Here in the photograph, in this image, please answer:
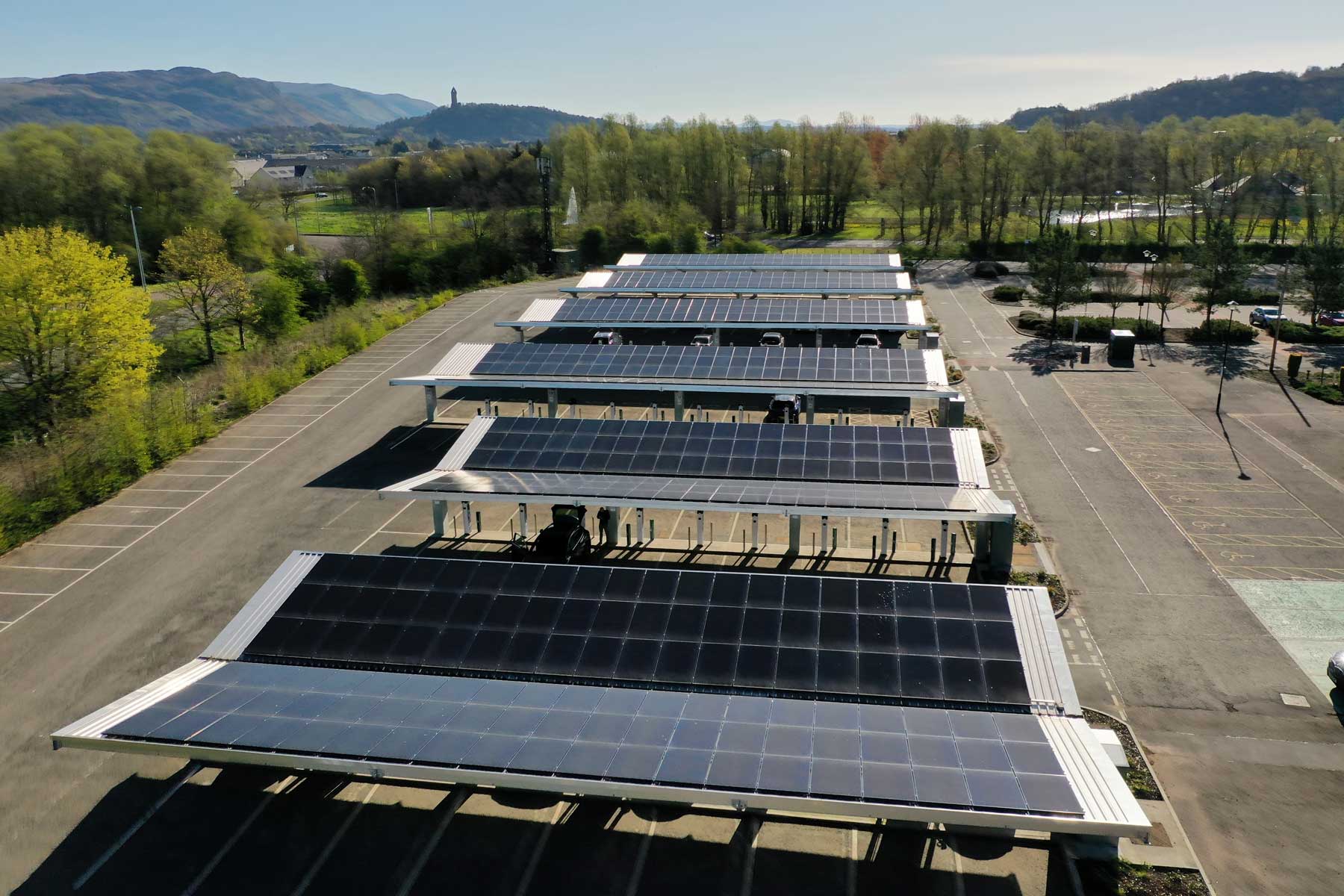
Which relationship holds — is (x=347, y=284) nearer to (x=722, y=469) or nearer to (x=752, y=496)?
(x=722, y=469)

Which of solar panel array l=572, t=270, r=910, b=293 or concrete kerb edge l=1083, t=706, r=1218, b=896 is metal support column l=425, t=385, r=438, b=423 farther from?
concrete kerb edge l=1083, t=706, r=1218, b=896

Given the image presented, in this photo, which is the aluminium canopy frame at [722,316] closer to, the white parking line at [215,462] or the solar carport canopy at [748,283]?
the solar carport canopy at [748,283]

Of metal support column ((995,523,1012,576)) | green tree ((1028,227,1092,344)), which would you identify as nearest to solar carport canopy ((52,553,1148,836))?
metal support column ((995,523,1012,576))

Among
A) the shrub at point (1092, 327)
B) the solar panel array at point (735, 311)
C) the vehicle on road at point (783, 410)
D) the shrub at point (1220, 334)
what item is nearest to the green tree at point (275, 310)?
the solar panel array at point (735, 311)

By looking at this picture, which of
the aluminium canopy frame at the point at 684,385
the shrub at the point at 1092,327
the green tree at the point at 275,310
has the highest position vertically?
the green tree at the point at 275,310

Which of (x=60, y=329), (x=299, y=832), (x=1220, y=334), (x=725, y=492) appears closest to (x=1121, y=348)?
(x=1220, y=334)

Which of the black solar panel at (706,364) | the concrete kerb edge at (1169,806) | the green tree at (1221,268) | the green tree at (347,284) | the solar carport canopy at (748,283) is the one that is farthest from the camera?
the green tree at (347,284)

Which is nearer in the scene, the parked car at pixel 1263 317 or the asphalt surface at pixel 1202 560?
the asphalt surface at pixel 1202 560

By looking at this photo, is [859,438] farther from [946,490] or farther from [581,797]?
[581,797]
